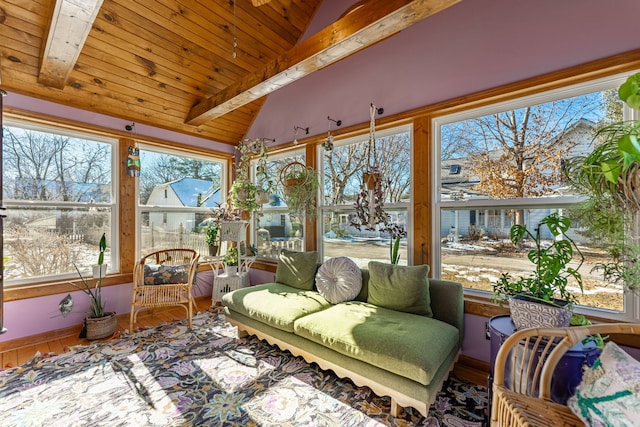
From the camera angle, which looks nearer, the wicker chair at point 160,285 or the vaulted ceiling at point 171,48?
the vaulted ceiling at point 171,48

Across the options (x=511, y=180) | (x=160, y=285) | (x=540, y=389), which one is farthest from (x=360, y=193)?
(x=160, y=285)

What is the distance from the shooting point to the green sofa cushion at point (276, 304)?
2.30m

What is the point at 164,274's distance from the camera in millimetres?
3158

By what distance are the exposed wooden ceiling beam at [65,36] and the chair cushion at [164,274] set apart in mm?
2090

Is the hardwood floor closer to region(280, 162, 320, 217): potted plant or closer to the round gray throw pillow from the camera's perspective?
the round gray throw pillow

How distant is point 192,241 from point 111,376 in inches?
84.9

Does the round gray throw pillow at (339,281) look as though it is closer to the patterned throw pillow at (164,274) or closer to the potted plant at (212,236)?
the patterned throw pillow at (164,274)

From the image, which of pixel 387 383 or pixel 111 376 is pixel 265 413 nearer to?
pixel 387 383

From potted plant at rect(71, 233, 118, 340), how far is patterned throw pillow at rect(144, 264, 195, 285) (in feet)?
1.43

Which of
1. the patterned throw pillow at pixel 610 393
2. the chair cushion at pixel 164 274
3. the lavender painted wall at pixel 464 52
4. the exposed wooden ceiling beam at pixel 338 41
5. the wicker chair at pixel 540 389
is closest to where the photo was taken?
the patterned throw pillow at pixel 610 393

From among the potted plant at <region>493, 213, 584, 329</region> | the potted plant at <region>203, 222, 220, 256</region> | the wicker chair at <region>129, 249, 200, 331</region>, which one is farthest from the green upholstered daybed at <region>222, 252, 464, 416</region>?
the potted plant at <region>203, 222, 220, 256</region>

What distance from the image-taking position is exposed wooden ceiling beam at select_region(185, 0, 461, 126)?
5.72 ft

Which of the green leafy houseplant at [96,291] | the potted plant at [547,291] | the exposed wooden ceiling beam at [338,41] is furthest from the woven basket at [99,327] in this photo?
the potted plant at [547,291]

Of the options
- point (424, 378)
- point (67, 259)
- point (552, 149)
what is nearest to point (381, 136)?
point (552, 149)
